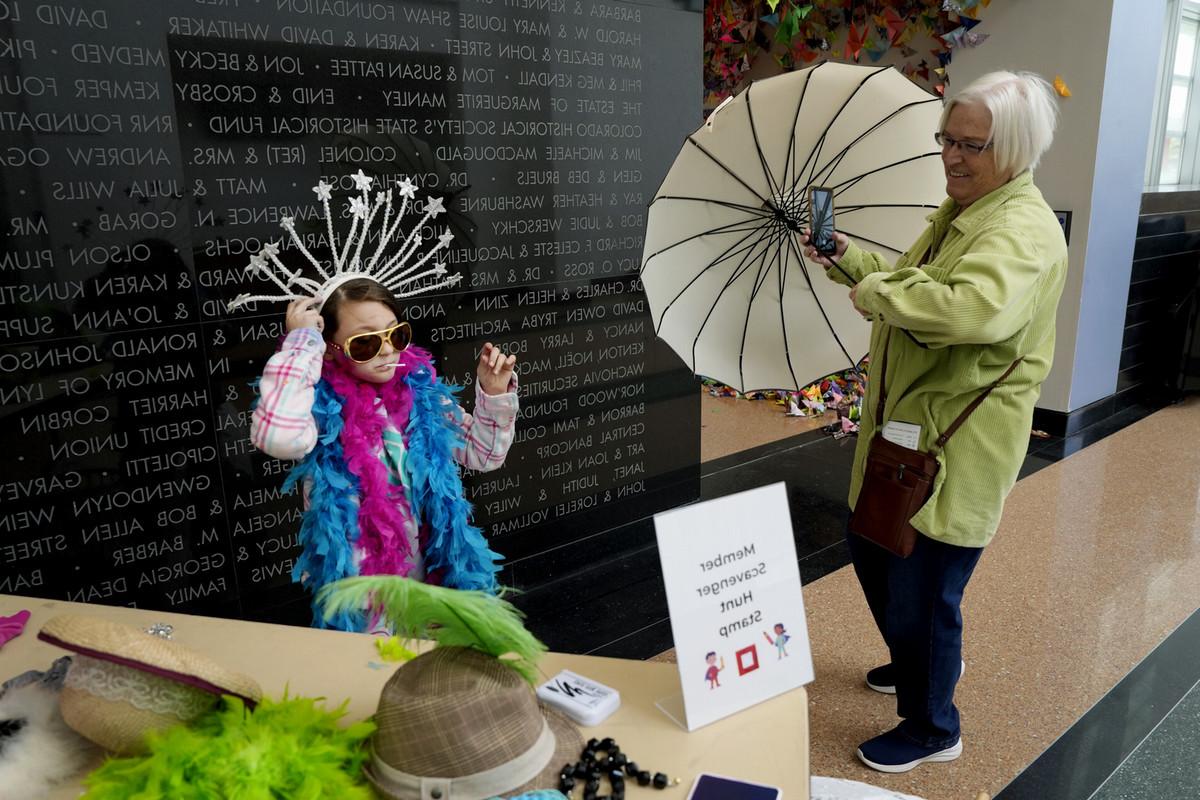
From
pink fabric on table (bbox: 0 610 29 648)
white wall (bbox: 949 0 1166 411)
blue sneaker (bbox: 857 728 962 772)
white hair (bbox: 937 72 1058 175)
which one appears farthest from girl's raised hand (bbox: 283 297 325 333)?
white wall (bbox: 949 0 1166 411)

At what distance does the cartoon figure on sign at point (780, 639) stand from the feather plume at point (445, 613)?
42 cm

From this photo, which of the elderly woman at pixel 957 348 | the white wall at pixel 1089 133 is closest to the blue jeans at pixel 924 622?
the elderly woman at pixel 957 348

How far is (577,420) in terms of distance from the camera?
354 centimetres

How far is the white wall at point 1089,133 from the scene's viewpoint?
15.7 feet

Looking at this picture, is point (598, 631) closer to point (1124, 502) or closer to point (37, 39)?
point (37, 39)

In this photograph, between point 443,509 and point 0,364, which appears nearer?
point 443,509

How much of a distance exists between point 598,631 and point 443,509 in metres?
1.36

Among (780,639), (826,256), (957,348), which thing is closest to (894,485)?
(957,348)

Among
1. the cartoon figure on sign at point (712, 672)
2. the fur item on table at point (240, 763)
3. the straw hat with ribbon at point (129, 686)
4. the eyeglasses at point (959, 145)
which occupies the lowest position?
the cartoon figure on sign at point (712, 672)

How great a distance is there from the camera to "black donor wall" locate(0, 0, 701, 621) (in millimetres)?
2332

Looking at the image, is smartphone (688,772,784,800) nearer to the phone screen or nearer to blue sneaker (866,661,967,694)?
the phone screen

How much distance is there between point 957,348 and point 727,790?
124 cm

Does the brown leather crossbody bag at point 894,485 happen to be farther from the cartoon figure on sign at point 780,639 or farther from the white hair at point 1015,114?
the cartoon figure on sign at point 780,639

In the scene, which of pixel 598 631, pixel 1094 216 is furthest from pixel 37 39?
pixel 1094 216
